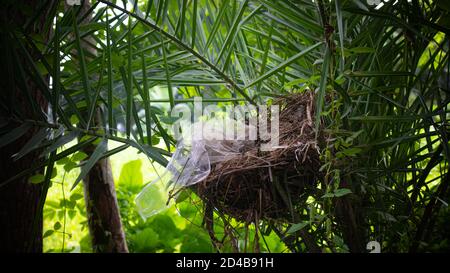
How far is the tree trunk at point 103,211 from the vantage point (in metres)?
1.26

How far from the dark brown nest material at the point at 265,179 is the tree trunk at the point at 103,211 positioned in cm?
58

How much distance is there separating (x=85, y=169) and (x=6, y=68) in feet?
0.59

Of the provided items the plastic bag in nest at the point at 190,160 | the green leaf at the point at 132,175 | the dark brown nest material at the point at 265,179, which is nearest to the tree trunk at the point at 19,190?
the plastic bag in nest at the point at 190,160

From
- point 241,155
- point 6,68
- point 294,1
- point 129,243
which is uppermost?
point 294,1

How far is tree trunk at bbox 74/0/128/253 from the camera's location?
126cm

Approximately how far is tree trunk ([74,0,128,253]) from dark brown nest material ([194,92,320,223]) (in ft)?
1.92

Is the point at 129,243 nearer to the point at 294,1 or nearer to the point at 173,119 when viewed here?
the point at 173,119

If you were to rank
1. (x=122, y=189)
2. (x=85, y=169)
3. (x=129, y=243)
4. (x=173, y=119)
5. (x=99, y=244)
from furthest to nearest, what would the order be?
(x=122, y=189), (x=129, y=243), (x=99, y=244), (x=173, y=119), (x=85, y=169)

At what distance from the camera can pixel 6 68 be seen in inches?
26.2

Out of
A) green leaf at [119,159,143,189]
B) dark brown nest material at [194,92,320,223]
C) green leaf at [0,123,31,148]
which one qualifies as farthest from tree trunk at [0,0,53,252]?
green leaf at [119,159,143,189]

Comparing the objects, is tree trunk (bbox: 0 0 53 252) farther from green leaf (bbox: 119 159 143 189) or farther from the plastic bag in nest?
green leaf (bbox: 119 159 143 189)

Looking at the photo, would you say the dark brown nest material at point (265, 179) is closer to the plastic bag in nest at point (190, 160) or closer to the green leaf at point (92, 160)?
the plastic bag in nest at point (190, 160)

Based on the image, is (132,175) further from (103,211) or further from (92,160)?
(92,160)
